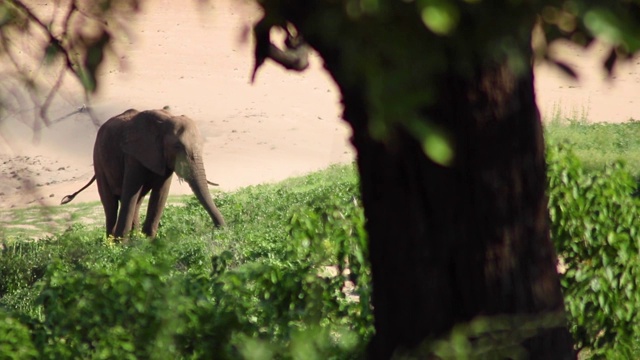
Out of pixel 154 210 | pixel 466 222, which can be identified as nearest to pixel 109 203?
pixel 154 210

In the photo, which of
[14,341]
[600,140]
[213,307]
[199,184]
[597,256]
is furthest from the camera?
[600,140]

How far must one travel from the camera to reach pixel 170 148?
34.4 ft

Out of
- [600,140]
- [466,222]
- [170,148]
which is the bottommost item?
[600,140]

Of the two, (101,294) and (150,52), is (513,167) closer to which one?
(101,294)

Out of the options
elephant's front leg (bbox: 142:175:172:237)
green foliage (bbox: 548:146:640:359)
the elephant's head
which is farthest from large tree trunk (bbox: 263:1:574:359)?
elephant's front leg (bbox: 142:175:172:237)

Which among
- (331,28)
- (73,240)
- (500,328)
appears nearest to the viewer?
(331,28)

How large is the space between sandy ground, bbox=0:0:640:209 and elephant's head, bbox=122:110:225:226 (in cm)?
185

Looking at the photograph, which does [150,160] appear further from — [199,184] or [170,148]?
[199,184]

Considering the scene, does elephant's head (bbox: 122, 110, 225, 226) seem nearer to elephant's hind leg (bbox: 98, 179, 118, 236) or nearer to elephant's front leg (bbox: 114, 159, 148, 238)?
elephant's front leg (bbox: 114, 159, 148, 238)

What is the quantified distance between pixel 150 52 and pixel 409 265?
2200 centimetres

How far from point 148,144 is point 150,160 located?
0.51ft

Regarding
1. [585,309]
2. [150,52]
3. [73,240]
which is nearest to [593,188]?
[585,309]

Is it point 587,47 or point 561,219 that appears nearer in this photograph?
point 587,47

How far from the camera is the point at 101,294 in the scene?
3.40 meters
